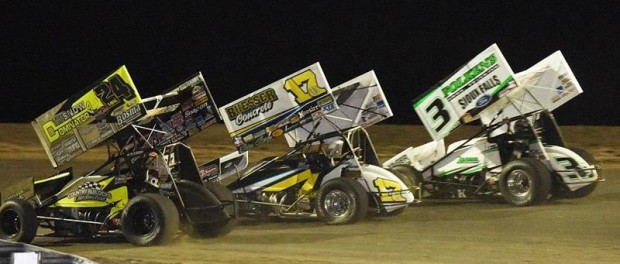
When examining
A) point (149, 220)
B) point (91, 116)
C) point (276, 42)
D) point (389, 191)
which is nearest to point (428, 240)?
point (389, 191)

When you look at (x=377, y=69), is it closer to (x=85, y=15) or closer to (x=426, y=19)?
(x=426, y=19)

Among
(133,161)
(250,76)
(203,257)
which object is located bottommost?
(203,257)

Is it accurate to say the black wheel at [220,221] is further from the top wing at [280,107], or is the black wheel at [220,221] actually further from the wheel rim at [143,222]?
the top wing at [280,107]

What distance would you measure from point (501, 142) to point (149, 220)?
6911 mm

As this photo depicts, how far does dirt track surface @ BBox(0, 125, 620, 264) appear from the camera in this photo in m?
12.8

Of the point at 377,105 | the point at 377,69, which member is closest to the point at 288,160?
the point at 377,105

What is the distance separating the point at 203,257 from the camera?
12.9m

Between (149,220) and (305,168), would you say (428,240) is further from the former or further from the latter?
(149,220)

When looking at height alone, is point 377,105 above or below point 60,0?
below

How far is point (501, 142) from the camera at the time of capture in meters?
18.5

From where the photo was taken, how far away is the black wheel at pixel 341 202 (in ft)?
52.0

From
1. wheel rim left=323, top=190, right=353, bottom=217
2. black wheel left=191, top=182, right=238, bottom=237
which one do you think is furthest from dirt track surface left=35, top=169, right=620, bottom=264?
wheel rim left=323, top=190, right=353, bottom=217

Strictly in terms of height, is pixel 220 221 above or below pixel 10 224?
below

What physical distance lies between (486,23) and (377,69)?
5.01 m
